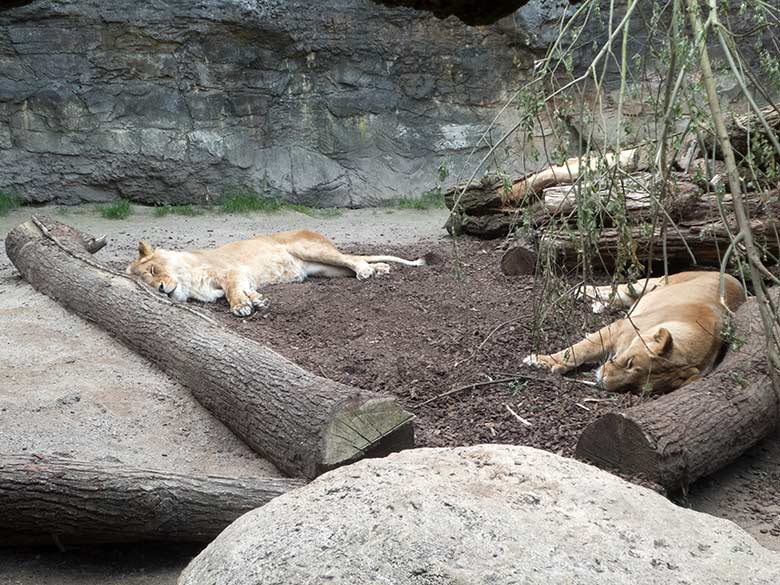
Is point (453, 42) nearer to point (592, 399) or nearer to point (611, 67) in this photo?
point (611, 67)

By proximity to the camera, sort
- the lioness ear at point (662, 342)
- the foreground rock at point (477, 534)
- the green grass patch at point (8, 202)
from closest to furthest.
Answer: the foreground rock at point (477, 534) → the lioness ear at point (662, 342) → the green grass patch at point (8, 202)

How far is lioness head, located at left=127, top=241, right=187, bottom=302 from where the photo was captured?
7922 millimetres

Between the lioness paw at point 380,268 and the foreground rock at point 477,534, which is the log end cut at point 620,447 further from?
the lioness paw at point 380,268

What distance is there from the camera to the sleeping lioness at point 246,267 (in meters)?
7.92

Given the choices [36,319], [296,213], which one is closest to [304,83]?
[296,213]

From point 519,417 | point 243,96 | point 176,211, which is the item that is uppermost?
point 243,96

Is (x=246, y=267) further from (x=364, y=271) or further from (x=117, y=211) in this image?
(x=117, y=211)

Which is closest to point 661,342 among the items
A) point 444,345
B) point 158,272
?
point 444,345

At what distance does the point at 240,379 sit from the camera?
5023mm

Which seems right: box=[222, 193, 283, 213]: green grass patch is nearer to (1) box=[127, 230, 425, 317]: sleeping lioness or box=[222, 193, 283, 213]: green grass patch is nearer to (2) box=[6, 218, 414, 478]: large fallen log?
(1) box=[127, 230, 425, 317]: sleeping lioness

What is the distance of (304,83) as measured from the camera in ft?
42.0

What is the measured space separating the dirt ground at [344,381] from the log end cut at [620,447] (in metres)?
0.34

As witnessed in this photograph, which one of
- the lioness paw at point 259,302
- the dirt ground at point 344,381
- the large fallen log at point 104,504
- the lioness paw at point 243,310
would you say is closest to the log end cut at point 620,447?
the dirt ground at point 344,381

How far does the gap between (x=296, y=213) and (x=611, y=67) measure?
4932mm
